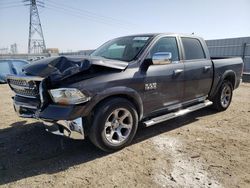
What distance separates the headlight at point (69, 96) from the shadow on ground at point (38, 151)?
93 cm

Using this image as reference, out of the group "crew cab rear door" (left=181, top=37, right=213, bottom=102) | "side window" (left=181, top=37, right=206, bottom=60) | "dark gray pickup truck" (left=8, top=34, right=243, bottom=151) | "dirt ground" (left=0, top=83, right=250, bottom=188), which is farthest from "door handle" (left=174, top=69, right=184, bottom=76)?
"dirt ground" (left=0, top=83, right=250, bottom=188)

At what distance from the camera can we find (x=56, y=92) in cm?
334

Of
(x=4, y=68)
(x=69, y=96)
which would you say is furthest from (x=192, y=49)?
(x=4, y=68)

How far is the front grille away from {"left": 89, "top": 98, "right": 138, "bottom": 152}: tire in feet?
3.18

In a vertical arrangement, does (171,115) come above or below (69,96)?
below

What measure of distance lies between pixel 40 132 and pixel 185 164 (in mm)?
2808

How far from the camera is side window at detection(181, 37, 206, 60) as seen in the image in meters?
5.09

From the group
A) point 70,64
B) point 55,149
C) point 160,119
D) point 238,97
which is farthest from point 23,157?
point 238,97

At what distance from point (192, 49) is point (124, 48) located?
5.31 ft

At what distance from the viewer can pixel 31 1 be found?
40312 mm

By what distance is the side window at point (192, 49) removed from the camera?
16.7 feet

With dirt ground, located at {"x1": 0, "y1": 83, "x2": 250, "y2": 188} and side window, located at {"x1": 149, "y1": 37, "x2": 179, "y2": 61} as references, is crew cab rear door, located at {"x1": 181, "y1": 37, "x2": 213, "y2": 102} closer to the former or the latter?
side window, located at {"x1": 149, "y1": 37, "x2": 179, "y2": 61}

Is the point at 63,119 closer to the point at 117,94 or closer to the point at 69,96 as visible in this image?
the point at 69,96

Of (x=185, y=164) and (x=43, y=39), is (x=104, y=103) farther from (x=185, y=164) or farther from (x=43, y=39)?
(x=43, y=39)
